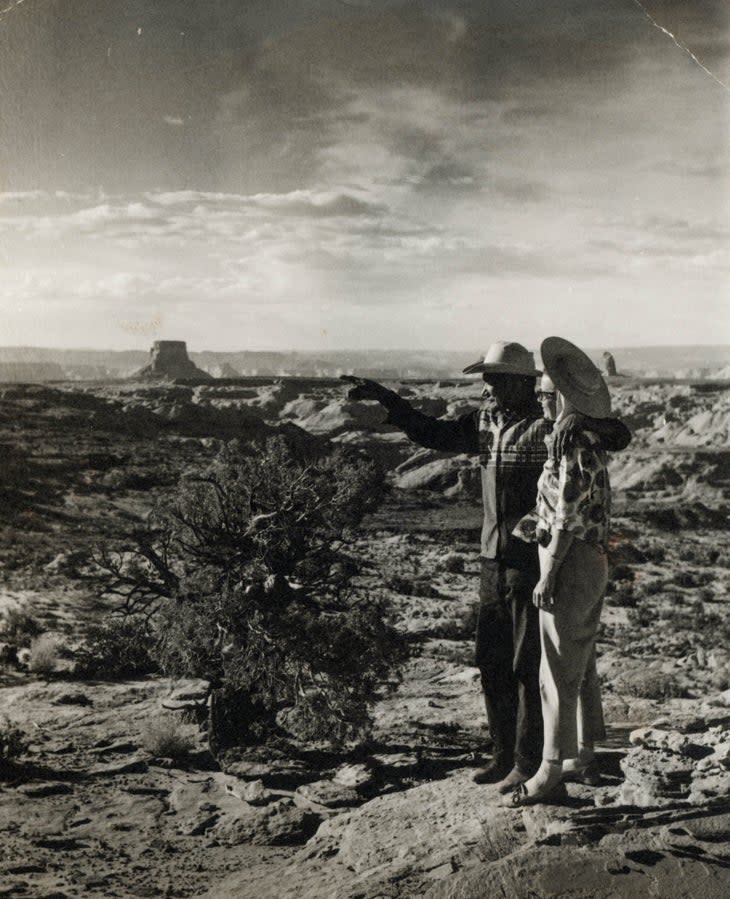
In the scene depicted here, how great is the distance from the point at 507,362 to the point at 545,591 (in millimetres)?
981

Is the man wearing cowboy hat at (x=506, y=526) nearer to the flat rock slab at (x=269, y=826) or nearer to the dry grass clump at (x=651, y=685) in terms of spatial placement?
the flat rock slab at (x=269, y=826)

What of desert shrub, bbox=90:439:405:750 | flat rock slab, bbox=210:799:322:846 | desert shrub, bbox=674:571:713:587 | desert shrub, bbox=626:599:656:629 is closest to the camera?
flat rock slab, bbox=210:799:322:846

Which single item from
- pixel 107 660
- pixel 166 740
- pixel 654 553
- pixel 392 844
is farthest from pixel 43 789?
pixel 654 553

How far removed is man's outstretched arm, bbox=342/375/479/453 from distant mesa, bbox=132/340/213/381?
333 centimetres

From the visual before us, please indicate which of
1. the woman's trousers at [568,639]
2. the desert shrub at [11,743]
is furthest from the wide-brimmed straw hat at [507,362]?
the desert shrub at [11,743]

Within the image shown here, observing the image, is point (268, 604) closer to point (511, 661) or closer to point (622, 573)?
point (511, 661)

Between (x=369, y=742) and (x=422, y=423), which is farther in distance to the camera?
(x=369, y=742)

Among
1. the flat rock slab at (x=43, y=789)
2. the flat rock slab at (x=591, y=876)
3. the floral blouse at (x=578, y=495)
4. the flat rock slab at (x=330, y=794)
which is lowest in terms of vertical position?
the flat rock slab at (x=43, y=789)

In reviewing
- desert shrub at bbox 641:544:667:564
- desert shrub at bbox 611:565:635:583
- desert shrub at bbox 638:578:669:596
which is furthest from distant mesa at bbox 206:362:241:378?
desert shrub at bbox 641:544:667:564

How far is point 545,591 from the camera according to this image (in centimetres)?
330

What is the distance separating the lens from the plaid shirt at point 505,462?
3561mm

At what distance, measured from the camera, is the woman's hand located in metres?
3.30

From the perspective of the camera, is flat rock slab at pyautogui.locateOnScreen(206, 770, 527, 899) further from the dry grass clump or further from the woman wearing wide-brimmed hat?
the dry grass clump

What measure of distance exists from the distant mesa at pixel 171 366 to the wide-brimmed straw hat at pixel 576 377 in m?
3.90
